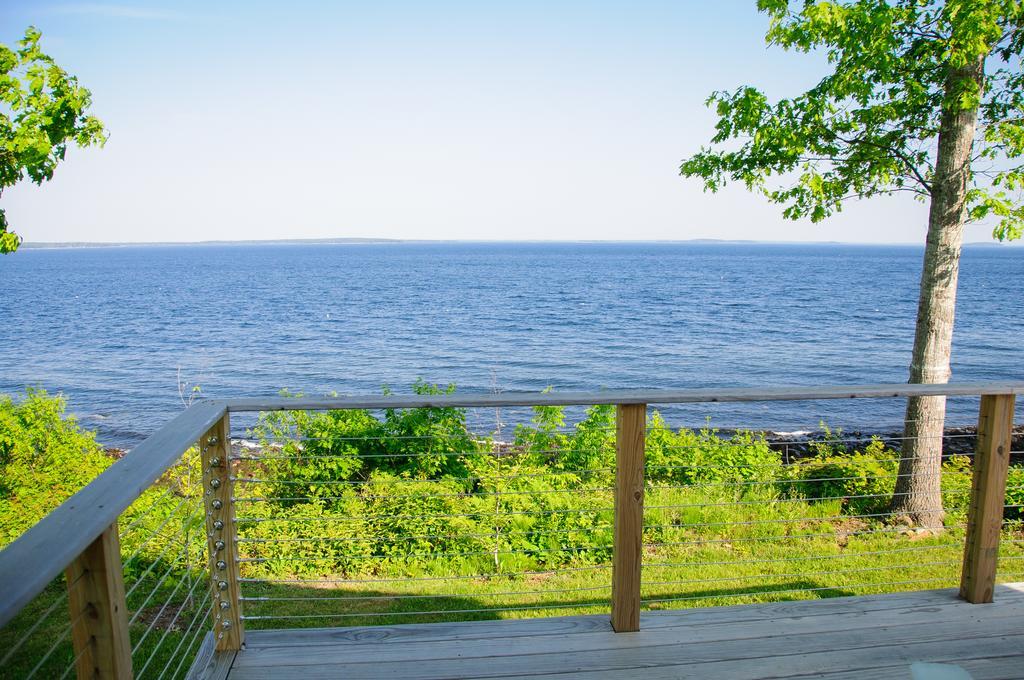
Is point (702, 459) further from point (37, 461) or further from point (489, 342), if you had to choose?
point (489, 342)

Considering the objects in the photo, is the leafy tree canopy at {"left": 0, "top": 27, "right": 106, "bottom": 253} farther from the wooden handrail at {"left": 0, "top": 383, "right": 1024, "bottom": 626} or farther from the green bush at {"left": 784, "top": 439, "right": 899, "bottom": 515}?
the green bush at {"left": 784, "top": 439, "right": 899, "bottom": 515}

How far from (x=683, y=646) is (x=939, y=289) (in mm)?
4317

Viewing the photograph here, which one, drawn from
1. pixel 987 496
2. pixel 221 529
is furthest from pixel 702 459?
pixel 221 529

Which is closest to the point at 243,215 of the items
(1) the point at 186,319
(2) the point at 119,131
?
(2) the point at 119,131

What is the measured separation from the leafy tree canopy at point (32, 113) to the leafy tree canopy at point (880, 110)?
5.75m

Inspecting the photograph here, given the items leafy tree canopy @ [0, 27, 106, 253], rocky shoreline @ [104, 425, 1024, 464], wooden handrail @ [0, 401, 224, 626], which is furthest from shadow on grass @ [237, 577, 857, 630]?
rocky shoreline @ [104, 425, 1024, 464]

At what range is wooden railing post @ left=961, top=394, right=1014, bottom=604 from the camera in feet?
10.2

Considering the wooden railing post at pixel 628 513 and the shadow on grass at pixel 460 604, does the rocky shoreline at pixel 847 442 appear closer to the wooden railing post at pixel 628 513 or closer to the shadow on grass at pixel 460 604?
the shadow on grass at pixel 460 604

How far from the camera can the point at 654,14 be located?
55.7ft

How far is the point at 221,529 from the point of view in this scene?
106 inches

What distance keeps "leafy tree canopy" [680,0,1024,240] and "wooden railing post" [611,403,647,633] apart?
13.8 feet

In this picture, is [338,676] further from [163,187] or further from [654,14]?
[163,187]

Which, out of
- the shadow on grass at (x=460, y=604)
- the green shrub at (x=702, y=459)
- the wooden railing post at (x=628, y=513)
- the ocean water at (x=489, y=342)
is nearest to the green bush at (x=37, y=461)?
the shadow on grass at (x=460, y=604)

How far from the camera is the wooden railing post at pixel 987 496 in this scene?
3.11 meters
